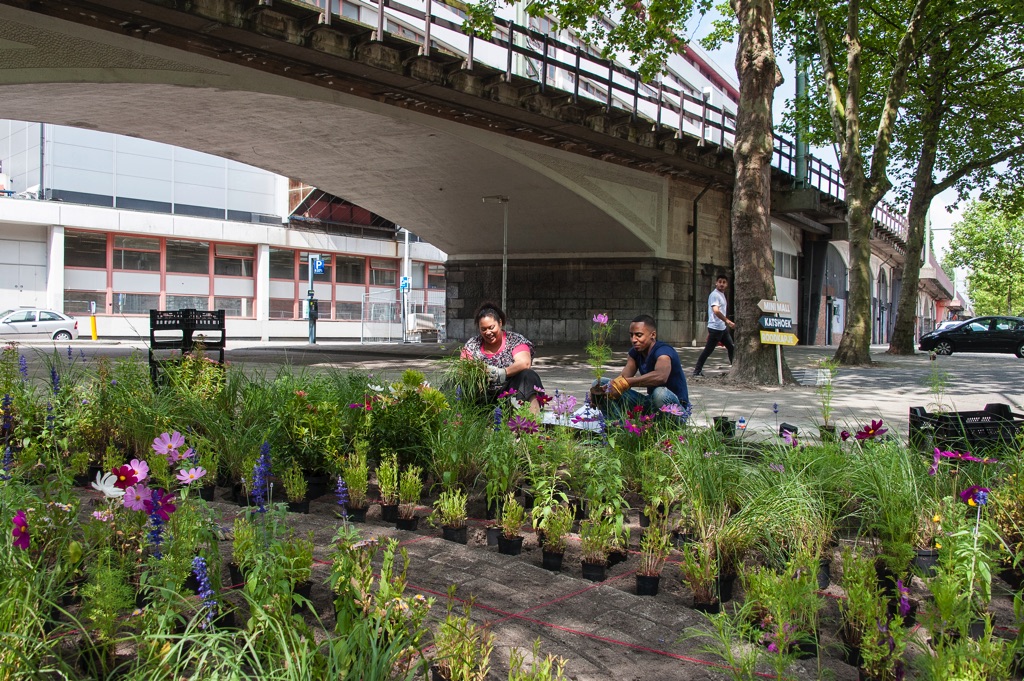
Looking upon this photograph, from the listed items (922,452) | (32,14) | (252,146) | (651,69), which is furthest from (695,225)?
(922,452)

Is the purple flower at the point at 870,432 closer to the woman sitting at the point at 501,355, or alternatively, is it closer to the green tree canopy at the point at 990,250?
the woman sitting at the point at 501,355

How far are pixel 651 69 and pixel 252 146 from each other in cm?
987

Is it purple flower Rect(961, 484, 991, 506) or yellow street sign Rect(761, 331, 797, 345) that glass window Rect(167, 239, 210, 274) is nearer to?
yellow street sign Rect(761, 331, 797, 345)

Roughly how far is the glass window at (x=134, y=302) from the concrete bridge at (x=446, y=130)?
1409 centimetres

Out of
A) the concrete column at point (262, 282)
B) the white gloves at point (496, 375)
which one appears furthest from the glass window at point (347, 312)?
the white gloves at point (496, 375)

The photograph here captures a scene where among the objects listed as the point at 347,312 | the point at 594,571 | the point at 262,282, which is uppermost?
the point at 262,282

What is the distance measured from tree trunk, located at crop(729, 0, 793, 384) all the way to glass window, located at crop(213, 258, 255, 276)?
30.2 m

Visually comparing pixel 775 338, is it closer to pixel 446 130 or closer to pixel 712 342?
pixel 712 342

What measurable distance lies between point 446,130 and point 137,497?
16.7 metres

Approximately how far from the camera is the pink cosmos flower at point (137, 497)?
2.31m

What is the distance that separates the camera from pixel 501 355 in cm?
629

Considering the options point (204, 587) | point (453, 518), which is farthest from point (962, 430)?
point (204, 587)

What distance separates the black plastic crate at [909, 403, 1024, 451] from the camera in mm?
4273

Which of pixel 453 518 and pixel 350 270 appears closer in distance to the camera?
pixel 453 518
